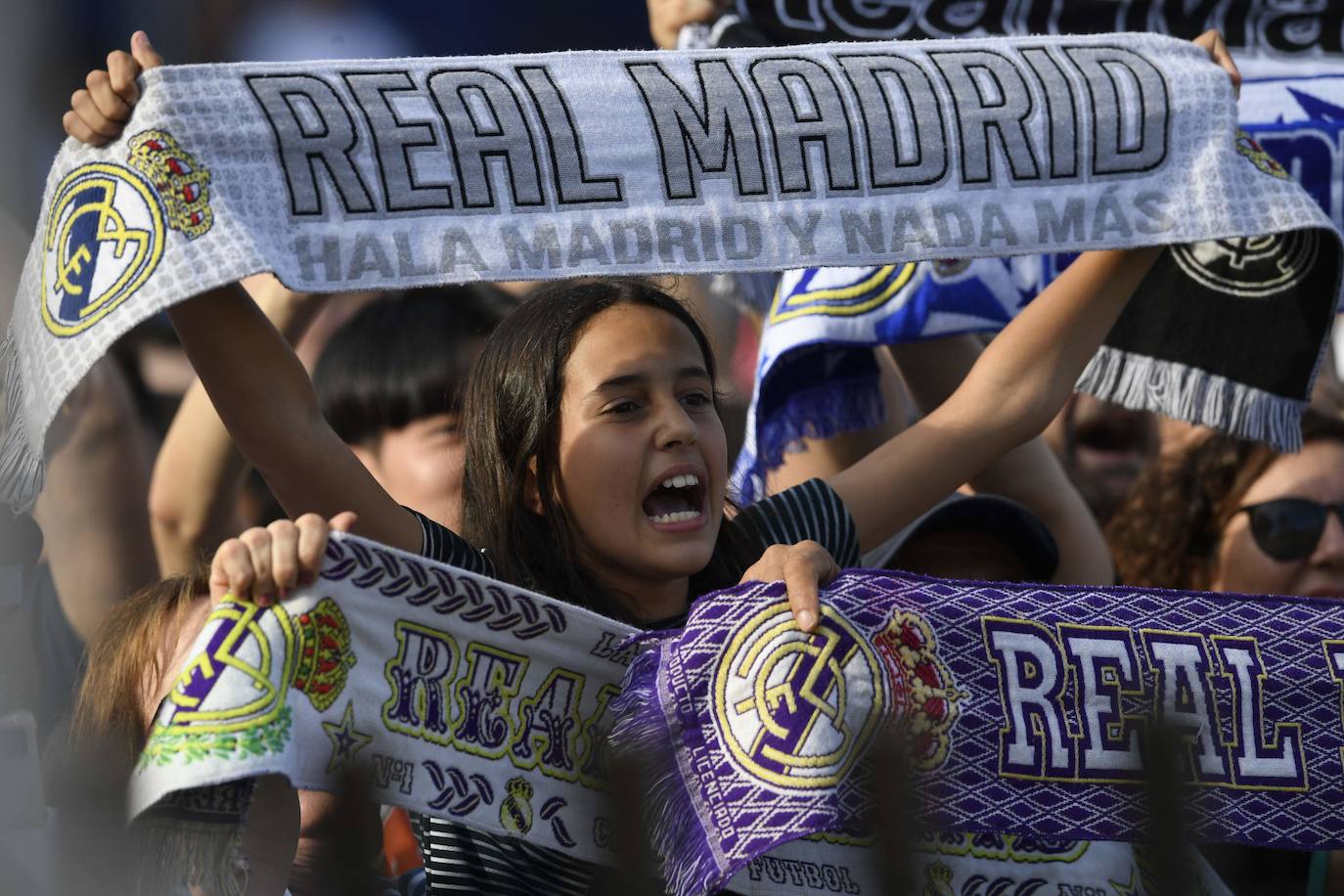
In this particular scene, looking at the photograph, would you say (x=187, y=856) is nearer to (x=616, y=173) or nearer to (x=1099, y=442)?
(x=616, y=173)

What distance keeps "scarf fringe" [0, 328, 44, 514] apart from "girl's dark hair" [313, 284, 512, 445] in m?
1.03

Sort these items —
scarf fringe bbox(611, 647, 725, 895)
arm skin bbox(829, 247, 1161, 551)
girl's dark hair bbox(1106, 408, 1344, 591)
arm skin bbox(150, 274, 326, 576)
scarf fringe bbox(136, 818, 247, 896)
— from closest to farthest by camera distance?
scarf fringe bbox(136, 818, 247, 896) < scarf fringe bbox(611, 647, 725, 895) < arm skin bbox(829, 247, 1161, 551) < arm skin bbox(150, 274, 326, 576) < girl's dark hair bbox(1106, 408, 1344, 591)

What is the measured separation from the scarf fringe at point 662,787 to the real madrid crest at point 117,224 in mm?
787

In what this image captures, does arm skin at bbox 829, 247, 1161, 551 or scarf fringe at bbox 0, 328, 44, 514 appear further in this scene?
arm skin at bbox 829, 247, 1161, 551

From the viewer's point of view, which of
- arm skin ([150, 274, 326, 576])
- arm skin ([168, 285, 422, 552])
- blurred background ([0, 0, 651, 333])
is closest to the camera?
arm skin ([168, 285, 422, 552])

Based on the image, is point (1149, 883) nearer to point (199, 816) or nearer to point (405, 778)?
point (405, 778)

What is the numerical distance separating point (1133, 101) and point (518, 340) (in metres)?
1.01

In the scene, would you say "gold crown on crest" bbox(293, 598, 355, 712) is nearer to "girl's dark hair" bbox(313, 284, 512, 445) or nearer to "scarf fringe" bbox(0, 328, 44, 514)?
"scarf fringe" bbox(0, 328, 44, 514)

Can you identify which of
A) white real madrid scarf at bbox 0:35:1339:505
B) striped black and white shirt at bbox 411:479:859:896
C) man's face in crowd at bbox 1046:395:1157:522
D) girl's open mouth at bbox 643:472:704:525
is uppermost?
white real madrid scarf at bbox 0:35:1339:505

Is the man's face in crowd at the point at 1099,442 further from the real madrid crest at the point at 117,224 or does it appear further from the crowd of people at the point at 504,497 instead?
the real madrid crest at the point at 117,224

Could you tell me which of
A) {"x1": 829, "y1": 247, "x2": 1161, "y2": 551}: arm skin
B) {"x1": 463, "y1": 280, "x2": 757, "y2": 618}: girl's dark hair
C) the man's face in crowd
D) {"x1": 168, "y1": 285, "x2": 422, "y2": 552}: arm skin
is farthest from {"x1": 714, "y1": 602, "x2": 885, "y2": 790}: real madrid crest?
the man's face in crowd

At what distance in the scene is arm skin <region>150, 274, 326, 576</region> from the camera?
11.1 ft

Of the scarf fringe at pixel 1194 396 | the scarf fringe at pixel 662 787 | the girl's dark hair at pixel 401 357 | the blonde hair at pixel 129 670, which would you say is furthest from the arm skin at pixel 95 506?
the scarf fringe at pixel 1194 396

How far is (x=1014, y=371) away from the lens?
288cm
